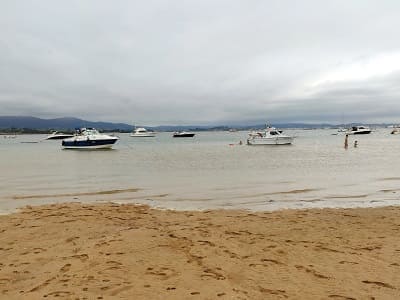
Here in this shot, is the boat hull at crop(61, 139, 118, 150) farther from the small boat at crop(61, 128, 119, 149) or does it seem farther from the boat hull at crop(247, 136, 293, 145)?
the boat hull at crop(247, 136, 293, 145)

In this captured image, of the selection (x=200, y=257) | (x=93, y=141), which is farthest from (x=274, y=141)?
(x=200, y=257)

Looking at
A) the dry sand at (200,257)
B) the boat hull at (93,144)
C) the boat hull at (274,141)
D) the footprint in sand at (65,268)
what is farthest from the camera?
the boat hull at (274,141)

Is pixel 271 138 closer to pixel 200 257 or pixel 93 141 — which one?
pixel 93 141

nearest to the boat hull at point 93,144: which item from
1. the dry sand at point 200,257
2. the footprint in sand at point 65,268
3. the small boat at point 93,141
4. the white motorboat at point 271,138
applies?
the small boat at point 93,141

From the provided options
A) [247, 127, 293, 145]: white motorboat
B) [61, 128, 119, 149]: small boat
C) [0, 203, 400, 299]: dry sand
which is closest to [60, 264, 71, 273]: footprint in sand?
[0, 203, 400, 299]: dry sand

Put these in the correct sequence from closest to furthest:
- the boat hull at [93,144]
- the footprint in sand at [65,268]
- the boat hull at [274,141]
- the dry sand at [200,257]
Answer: the dry sand at [200,257]
the footprint in sand at [65,268]
the boat hull at [93,144]
the boat hull at [274,141]

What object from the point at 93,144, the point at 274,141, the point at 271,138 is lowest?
the point at 93,144

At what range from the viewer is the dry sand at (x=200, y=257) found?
540 cm

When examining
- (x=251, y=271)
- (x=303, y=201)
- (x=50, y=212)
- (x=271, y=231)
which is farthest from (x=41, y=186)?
(x=251, y=271)

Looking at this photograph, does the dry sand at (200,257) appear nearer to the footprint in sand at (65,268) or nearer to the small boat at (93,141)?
the footprint in sand at (65,268)

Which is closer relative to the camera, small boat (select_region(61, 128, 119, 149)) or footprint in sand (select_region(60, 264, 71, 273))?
footprint in sand (select_region(60, 264, 71, 273))

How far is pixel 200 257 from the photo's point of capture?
6770 mm

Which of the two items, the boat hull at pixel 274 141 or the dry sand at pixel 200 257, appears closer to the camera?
the dry sand at pixel 200 257

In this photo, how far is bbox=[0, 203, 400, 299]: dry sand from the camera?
540 cm
